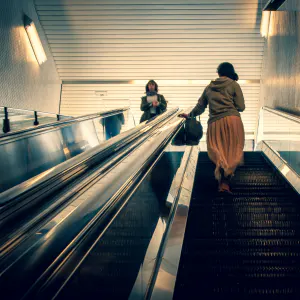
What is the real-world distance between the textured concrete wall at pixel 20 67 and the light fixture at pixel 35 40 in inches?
4.5

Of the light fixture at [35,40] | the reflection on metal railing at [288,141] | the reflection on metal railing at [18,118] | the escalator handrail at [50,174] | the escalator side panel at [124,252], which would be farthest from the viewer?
the light fixture at [35,40]

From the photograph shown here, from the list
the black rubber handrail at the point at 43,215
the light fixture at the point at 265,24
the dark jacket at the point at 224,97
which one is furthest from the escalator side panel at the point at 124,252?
the light fixture at the point at 265,24

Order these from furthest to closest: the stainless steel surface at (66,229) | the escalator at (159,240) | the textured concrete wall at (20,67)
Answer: the textured concrete wall at (20,67), the escalator at (159,240), the stainless steel surface at (66,229)

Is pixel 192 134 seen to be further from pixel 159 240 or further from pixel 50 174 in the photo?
pixel 50 174

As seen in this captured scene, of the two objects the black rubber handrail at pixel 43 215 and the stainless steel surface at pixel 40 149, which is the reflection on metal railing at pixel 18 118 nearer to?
the stainless steel surface at pixel 40 149

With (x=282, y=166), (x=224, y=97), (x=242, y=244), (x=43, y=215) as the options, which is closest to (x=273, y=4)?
(x=282, y=166)

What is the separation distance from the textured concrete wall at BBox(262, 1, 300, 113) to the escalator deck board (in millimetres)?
2034

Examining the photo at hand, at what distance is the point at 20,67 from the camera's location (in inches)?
364

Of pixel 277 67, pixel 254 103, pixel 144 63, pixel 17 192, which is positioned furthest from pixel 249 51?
pixel 17 192

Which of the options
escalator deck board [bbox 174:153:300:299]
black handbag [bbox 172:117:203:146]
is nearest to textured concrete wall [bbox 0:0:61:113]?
black handbag [bbox 172:117:203:146]

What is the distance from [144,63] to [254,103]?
Result: 3543 mm

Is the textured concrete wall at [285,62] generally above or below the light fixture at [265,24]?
below

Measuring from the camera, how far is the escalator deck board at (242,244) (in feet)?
7.53

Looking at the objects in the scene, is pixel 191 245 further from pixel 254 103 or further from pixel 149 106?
pixel 254 103
